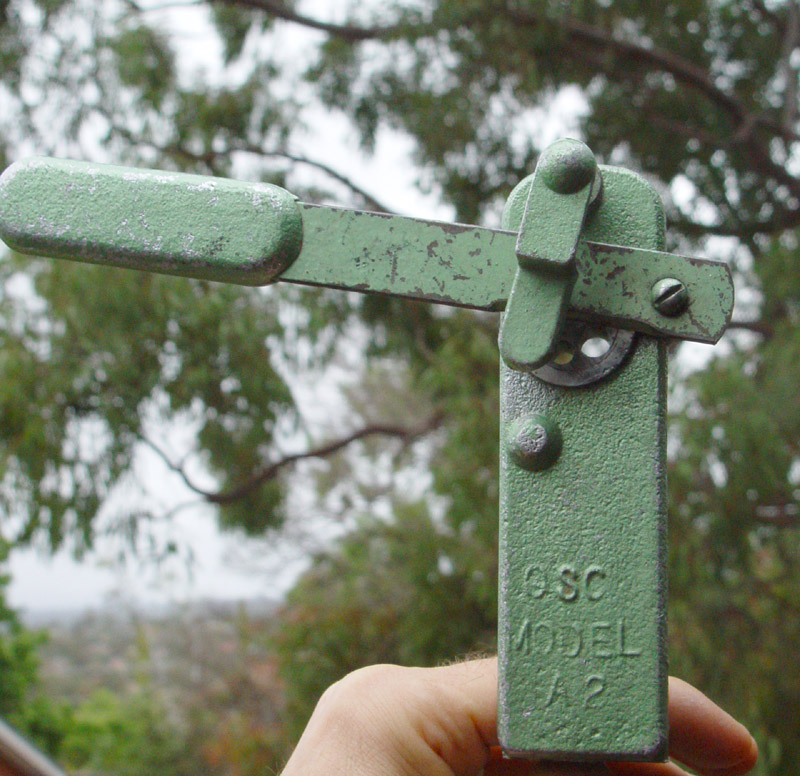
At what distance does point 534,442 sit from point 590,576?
2.0 inches

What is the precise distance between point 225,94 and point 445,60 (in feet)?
1.87

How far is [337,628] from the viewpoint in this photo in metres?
2.55

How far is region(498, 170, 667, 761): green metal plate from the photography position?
29 centimetres

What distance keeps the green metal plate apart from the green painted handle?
0.11 metres

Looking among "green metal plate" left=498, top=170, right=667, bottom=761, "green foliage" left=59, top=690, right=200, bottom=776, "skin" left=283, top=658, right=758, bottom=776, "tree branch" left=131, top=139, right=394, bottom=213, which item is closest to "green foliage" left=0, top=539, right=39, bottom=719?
"green foliage" left=59, top=690, right=200, bottom=776

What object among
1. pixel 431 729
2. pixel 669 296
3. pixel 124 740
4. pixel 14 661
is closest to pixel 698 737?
pixel 431 729

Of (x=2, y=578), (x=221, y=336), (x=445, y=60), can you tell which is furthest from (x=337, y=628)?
(x=445, y=60)

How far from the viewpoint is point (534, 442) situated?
30cm

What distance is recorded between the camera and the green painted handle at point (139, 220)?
29cm

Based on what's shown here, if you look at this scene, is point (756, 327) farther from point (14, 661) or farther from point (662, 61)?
point (14, 661)

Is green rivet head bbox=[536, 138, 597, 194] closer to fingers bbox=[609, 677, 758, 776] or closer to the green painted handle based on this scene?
the green painted handle

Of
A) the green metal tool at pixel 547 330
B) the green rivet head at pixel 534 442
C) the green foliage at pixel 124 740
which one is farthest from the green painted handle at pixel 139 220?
the green foliage at pixel 124 740

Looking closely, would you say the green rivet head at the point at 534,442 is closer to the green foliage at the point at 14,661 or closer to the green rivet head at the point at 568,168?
the green rivet head at the point at 568,168

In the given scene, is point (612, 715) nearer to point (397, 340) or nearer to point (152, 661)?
point (397, 340)
